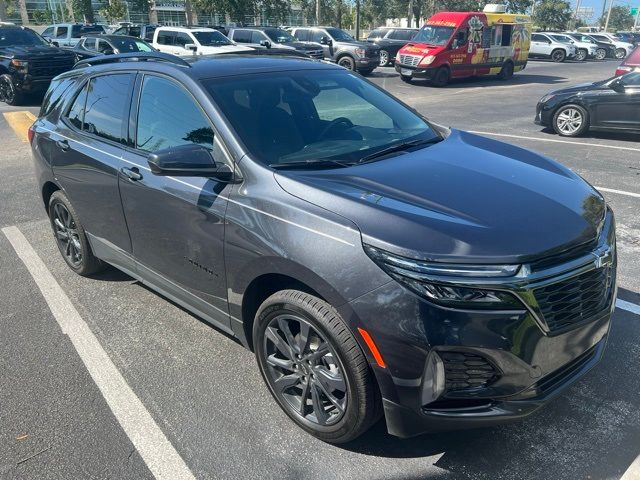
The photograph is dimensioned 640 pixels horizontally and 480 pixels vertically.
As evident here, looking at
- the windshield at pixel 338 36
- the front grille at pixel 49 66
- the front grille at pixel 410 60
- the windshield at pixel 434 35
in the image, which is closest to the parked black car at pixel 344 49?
the windshield at pixel 338 36

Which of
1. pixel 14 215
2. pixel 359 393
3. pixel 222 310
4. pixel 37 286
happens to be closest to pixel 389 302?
pixel 359 393

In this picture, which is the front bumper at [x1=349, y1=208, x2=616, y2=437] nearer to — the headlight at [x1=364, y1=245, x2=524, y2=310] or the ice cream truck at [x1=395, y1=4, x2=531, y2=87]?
the headlight at [x1=364, y1=245, x2=524, y2=310]

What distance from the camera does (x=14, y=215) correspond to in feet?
20.5

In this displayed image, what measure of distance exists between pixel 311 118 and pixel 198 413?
Answer: 6.05 ft

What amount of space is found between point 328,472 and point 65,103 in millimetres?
3713

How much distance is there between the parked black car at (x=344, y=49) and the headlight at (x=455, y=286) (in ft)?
64.8

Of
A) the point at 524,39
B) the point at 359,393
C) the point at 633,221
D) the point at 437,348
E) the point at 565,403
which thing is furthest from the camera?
the point at 524,39

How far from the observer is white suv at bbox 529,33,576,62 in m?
34.7

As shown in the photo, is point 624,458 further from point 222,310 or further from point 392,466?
point 222,310

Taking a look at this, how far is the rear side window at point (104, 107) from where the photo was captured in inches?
146

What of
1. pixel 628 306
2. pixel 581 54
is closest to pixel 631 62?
pixel 628 306

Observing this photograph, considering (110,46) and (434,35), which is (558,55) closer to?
(434,35)

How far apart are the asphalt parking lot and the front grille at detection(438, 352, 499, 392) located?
553 millimetres

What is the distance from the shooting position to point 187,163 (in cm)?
276
